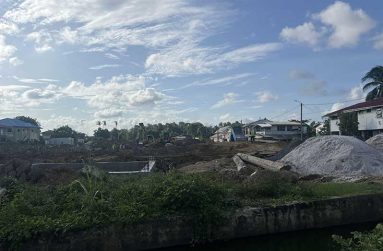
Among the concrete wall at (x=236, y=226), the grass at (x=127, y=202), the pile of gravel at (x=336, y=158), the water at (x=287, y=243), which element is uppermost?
the pile of gravel at (x=336, y=158)

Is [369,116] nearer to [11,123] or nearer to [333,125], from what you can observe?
[333,125]

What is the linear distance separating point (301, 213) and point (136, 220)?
4.74 metres

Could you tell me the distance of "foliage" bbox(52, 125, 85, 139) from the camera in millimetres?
86100

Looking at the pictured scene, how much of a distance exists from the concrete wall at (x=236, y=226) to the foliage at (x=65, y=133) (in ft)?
260

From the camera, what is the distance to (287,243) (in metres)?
11.1

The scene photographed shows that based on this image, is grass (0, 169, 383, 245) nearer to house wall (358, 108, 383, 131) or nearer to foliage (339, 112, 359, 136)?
house wall (358, 108, 383, 131)

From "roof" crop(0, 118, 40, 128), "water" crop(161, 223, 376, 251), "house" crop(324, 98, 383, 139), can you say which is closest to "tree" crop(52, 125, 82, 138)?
"roof" crop(0, 118, 40, 128)

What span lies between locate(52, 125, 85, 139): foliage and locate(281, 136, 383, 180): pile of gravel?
233 ft

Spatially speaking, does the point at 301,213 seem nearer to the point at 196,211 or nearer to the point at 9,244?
the point at 196,211

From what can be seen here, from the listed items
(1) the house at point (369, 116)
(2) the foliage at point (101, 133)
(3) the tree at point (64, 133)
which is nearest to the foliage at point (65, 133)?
(3) the tree at point (64, 133)

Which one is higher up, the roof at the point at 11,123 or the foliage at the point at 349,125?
the roof at the point at 11,123

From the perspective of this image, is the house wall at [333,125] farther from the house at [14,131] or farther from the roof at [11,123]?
the roof at [11,123]

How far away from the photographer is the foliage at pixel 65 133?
282 feet

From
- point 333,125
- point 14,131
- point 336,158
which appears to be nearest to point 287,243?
point 336,158
